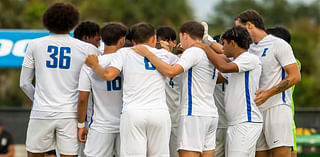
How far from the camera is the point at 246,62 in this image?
279 inches

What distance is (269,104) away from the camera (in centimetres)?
754

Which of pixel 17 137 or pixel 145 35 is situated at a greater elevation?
pixel 145 35

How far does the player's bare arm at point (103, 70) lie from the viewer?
260 inches

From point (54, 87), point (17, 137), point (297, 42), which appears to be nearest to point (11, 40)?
point (17, 137)

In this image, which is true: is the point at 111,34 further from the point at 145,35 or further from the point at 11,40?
the point at 11,40

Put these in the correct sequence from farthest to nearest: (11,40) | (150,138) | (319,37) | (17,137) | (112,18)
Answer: (319,37) → (112,18) → (17,137) → (11,40) → (150,138)

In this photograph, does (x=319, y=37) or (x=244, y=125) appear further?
(x=319, y=37)

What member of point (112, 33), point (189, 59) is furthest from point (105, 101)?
point (189, 59)

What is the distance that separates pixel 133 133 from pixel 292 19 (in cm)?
9180

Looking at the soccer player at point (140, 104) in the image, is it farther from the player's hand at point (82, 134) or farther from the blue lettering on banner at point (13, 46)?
the blue lettering on banner at point (13, 46)

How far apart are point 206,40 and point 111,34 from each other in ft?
4.51

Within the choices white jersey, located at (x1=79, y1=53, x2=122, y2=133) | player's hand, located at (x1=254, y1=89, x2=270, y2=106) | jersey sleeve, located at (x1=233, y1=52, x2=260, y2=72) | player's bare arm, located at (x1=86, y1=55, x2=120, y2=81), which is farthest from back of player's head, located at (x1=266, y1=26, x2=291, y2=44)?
player's bare arm, located at (x1=86, y1=55, x2=120, y2=81)

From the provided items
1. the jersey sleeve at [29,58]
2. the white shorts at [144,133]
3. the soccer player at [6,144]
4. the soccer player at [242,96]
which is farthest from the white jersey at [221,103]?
the soccer player at [6,144]

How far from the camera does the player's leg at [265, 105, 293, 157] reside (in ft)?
24.4
